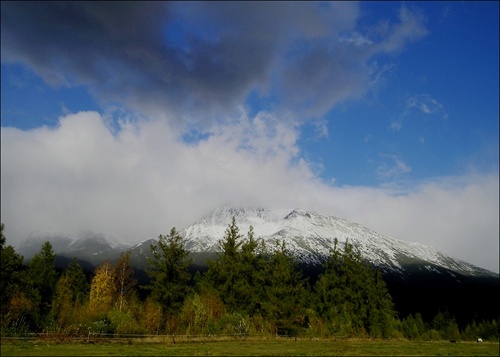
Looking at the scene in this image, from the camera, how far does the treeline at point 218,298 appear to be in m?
51.2

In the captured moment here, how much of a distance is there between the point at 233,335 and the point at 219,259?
61.3ft

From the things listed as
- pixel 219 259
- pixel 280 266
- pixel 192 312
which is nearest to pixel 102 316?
pixel 192 312

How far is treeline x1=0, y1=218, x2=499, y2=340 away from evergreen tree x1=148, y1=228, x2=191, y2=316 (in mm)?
154

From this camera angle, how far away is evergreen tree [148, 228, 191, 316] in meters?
58.5

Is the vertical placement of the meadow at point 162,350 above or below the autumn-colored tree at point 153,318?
above

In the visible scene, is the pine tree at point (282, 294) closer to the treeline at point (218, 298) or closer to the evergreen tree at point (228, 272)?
the treeline at point (218, 298)

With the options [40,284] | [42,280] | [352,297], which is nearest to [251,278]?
[352,297]

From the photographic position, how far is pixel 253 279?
6341 cm

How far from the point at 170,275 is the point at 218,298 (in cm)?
847

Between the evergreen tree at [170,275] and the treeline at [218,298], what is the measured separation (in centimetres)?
15

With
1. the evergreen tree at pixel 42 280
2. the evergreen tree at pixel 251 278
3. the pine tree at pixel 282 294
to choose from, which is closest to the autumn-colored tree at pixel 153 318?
the evergreen tree at pixel 251 278

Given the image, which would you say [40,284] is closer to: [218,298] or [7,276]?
[7,276]

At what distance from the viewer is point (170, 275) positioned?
60.2m

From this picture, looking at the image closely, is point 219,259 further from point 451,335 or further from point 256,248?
point 451,335
